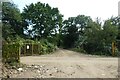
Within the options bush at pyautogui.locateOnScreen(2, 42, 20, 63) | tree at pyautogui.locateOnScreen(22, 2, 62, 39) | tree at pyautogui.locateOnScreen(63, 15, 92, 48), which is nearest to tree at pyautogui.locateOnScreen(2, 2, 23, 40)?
tree at pyautogui.locateOnScreen(22, 2, 62, 39)

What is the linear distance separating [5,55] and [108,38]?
51.5ft

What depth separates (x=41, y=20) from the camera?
41.4m

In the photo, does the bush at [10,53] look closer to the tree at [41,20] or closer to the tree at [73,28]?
the tree at [41,20]

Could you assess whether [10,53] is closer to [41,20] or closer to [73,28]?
[41,20]

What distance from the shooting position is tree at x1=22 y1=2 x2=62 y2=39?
41.5 metres

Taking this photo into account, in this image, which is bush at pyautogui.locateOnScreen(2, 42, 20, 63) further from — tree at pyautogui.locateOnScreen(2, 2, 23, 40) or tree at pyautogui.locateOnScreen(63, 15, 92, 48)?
tree at pyautogui.locateOnScreen(63, 15, 92, 48)

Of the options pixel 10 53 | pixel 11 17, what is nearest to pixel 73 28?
pixel 11 17

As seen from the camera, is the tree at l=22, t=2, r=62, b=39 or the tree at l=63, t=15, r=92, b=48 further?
the tree at l=63, t=15, r=92, b=48

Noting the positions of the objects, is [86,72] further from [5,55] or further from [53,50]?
[53,50]

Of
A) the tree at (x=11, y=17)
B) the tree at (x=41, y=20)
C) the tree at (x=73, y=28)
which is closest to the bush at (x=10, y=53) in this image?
the tree at (x=11, y=17)

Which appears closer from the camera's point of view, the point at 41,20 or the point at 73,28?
the point at 41,20

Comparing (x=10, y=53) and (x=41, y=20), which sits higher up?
(x=41, y=20)

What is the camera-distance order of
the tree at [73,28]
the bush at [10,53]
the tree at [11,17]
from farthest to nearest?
the tree at [73,28], the tree at [11,17], the bush at [10,53]

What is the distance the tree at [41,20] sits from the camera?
41500 mm
